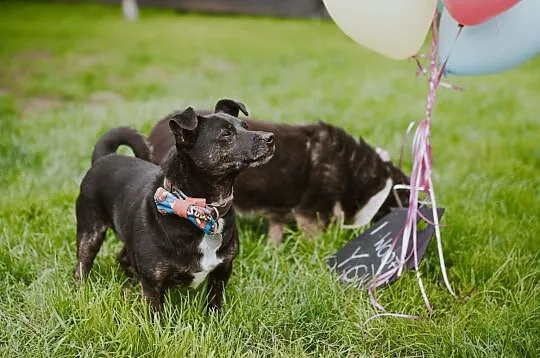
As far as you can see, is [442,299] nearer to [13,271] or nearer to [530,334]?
[530,334]

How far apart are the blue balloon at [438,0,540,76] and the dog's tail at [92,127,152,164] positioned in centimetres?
171

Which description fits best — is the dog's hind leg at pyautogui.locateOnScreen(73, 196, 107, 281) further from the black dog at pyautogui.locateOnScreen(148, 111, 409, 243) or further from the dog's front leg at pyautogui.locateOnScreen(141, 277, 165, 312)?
the black dog at pyautogui.locateOnScreen(148, 111, 409, 243)

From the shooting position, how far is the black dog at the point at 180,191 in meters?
2.81

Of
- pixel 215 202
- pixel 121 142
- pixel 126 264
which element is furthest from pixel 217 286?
pixel 121 142

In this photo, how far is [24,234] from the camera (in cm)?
395

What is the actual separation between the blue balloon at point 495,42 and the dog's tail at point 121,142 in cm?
171

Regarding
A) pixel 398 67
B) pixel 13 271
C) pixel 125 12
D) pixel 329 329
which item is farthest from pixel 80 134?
pixel 125 12

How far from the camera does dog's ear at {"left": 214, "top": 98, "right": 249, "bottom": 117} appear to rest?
308 cm

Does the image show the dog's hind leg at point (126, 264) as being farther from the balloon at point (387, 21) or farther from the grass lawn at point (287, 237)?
the balloon at point (387, 21)

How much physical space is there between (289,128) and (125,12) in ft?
47.3

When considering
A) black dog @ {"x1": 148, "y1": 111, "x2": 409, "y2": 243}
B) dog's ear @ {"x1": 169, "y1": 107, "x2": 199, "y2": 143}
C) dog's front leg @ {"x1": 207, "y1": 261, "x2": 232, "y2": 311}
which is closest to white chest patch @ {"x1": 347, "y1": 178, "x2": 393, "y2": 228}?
black dog @ {"x1": 148, "y1": 111, "x2": 409, "y2": 243}

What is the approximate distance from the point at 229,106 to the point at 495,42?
1438 mm

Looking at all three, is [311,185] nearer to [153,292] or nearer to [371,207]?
[371,207]

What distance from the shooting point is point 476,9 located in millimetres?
3191
